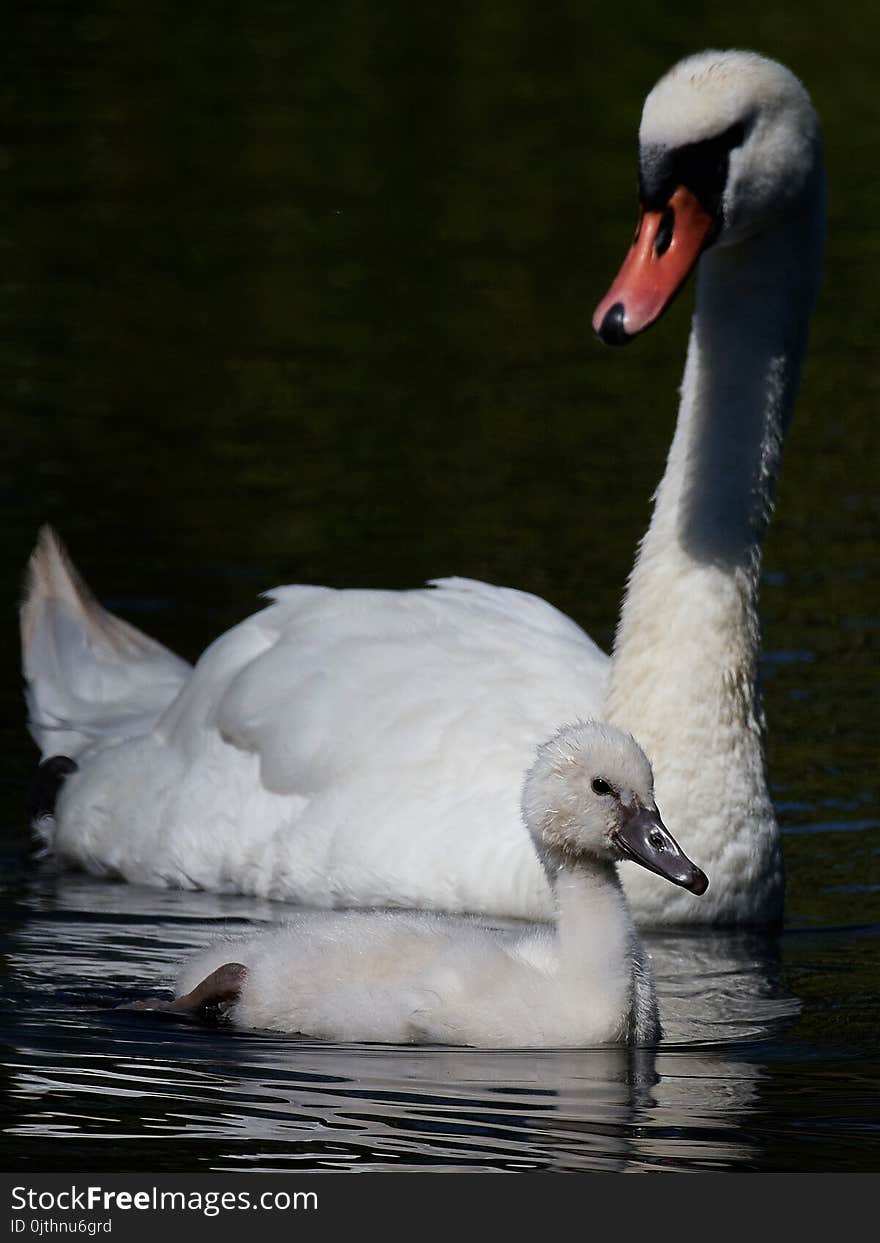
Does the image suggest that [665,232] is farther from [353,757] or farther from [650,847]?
[353,757]

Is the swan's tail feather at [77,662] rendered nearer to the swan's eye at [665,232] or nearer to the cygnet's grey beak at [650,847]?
the swan's eye at [665,232]

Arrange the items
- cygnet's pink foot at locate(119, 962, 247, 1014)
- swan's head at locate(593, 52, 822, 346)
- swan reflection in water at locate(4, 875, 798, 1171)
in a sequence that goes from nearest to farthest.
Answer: swan reflection in water at locate(4, 875, 798, 1171) < cygnet's pink foot at locate(119, 962, 247, 1014) < swan's head at locate(593, 52, 822, 346)

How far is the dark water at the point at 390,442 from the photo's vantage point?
6.64 meters

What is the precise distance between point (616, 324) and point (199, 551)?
511 centimetres

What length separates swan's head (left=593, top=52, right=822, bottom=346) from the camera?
7672 millimetres

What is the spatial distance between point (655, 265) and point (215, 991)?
2241mm

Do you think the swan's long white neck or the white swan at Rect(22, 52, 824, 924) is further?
the swan's long white neck

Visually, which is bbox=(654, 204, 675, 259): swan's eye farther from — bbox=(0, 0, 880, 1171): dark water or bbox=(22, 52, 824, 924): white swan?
bbox=(0, 0, 880, 1171): dark water

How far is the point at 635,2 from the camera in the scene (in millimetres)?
29562

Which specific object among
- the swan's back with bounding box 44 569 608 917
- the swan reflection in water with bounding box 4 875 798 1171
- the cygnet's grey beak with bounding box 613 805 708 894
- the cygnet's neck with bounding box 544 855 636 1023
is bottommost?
the swan reflection in water with bounding box 4 875 798 1171

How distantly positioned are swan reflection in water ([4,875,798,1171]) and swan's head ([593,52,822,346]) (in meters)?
1.81

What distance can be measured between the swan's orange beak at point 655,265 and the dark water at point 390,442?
179 cm

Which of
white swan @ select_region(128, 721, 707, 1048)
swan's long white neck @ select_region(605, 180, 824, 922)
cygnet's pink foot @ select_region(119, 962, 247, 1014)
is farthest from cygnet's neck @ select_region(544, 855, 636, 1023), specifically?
swan's long white neck @ select_region(605, 180, 824, 922)

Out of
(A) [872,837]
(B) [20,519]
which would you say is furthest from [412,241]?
(A) [872,837]
